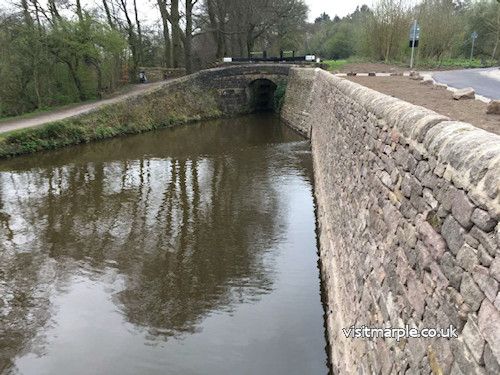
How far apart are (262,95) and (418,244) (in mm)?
28513

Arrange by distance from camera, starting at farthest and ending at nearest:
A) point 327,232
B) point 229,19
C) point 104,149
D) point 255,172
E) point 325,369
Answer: point 229,19 < point 104,149 < point 255,172 < point 327,232 < point 325,369

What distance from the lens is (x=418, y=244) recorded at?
10.4 feet

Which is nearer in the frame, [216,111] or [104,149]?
[104,149]

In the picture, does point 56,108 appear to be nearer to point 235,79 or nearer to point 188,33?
point 188,33

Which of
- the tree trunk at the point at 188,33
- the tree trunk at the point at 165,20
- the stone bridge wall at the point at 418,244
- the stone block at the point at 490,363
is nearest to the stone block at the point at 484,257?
the stone bridge wall at the point at 418,244

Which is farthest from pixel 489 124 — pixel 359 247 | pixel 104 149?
pixel 104 149

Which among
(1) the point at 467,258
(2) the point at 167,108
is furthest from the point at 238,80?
(1) the point at 467,258

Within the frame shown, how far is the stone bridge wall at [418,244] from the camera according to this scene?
222cm

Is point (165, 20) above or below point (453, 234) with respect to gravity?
above

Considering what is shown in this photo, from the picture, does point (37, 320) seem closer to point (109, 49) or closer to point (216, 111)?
point (109, 49)

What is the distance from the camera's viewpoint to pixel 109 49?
23.1m

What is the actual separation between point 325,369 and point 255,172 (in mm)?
9810

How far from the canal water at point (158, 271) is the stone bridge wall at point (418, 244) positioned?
1.34 m

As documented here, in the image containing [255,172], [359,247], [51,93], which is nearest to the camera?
[359,247]
